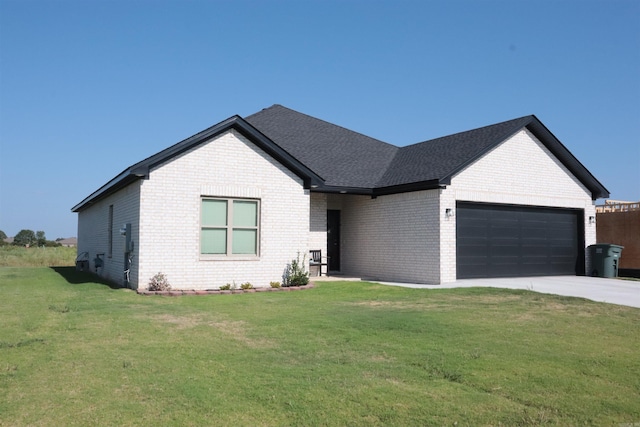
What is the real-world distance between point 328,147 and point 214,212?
8413 millimetres

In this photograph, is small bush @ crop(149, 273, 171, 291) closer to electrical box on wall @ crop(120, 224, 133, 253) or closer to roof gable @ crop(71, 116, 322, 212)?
electrical box on wall @ crop(120, 224, 133, 253)

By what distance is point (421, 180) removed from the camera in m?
16.5

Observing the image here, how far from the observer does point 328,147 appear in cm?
2112

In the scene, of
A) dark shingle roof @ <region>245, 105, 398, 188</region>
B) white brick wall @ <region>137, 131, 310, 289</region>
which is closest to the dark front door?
dark shingle roof @ <region>245, 105, 398, 188</region>

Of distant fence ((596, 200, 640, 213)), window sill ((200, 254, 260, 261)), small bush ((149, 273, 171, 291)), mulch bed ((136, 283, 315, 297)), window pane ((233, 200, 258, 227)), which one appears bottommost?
mulch bed ((136, 283, 315, 297))

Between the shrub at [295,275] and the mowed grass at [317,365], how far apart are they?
13.4 feet

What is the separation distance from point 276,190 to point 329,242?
249 inches

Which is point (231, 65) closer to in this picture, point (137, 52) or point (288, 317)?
point (137, 52)

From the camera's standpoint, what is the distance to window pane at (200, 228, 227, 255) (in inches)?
540

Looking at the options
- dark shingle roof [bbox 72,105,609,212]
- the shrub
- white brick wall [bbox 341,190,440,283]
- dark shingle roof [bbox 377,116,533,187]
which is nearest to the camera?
dark shingle roof [bbox 72,105,609,212]

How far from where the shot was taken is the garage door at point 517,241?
1691cm

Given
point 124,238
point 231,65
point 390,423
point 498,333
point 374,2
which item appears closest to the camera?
point 390,423

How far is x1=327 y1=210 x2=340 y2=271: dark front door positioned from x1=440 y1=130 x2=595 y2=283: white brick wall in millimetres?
5852

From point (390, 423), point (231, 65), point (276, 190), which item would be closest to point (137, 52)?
point (231, 65)
